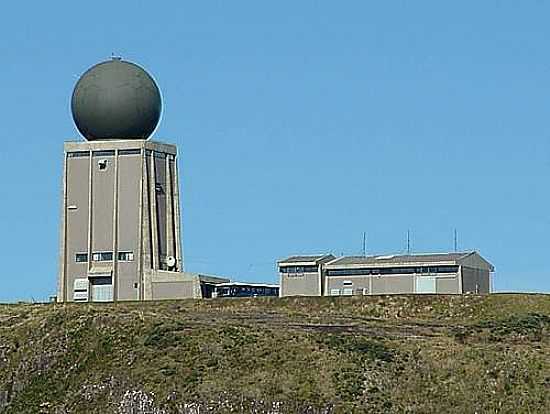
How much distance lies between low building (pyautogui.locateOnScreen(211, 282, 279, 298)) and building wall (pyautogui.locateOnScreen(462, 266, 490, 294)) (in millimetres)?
Result: 17117

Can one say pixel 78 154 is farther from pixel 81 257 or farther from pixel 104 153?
pixel 81 257

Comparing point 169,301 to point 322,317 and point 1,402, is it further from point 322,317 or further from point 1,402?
point 1,402

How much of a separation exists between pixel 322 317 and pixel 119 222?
76.1 ft

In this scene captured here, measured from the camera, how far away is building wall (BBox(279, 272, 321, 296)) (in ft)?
394

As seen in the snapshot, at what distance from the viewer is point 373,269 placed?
118438 millimetres

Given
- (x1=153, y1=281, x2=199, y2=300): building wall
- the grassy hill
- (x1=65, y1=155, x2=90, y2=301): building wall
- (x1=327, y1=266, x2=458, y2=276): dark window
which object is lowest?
the grassy hill

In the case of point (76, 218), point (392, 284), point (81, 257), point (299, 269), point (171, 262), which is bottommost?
point (392, 284)

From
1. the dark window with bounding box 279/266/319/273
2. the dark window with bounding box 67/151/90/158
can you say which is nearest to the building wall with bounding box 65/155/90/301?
the dark window with bounding box 67/151/90/158

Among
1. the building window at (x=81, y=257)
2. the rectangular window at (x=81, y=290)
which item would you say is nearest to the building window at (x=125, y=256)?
the building window at (x=81, y=257)

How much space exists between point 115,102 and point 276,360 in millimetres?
37918

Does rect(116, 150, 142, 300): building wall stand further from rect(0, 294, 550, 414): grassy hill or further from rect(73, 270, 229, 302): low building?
rect(0, 294, 550, 414): grassy hill

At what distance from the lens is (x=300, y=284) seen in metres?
121

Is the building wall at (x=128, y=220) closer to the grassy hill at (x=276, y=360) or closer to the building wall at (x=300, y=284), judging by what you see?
the building wall at (x=300, y=284)

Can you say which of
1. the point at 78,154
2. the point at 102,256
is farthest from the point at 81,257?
the point at 78,154
